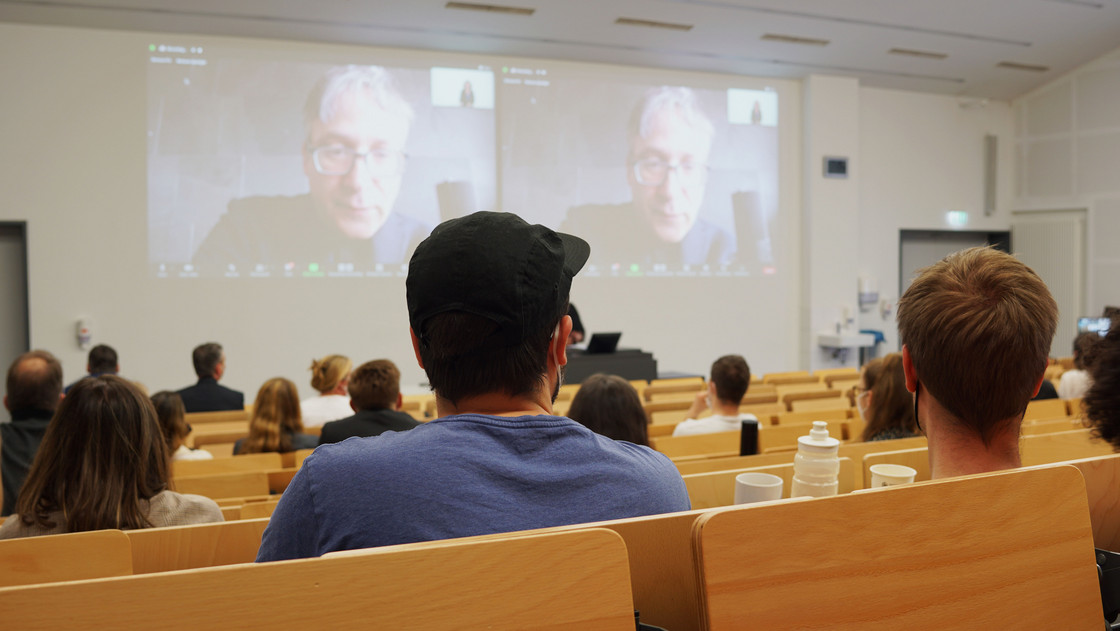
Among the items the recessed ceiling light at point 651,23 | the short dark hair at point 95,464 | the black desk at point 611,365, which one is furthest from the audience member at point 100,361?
the recessed ceiling light at point 651,23

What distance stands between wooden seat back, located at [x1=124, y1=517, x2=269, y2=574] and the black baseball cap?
0.62 metres

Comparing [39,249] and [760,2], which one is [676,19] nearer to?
[760,2]

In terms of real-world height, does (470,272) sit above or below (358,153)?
below

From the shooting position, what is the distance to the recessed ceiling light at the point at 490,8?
26.0 feet

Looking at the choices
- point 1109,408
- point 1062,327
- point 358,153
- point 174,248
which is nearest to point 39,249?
point 174,248

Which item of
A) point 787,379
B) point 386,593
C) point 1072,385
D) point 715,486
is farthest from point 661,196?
point 386,593

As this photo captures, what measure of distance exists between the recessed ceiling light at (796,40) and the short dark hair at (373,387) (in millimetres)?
7617

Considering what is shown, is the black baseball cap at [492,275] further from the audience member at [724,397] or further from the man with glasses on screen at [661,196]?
the man with glasses on screen at [661,196]

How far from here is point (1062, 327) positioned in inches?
459

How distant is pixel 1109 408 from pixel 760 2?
291 inches

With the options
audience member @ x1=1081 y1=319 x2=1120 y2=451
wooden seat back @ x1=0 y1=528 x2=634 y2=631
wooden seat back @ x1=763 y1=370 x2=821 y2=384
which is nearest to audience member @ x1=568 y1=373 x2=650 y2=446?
audience member @ x1=1081 y1=319 x2=1120 y2=451

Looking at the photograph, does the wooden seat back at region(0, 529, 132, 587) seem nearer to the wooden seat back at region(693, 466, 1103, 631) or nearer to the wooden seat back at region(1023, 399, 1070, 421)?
the wooden seat back at region(693, 466, 1103, 631)

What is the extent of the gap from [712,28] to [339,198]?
473 centimetres

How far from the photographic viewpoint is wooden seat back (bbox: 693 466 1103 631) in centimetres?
97
